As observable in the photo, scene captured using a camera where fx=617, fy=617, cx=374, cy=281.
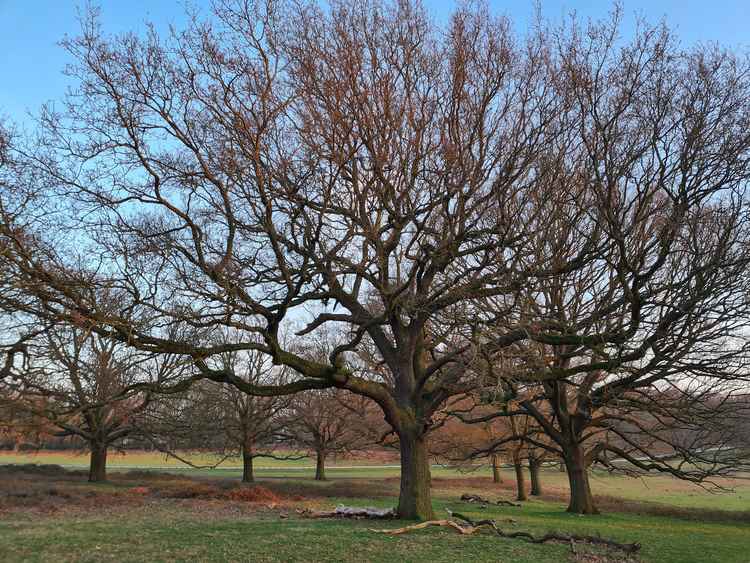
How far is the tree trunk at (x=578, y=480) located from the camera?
2392cm

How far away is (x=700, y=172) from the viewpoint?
1188 cm

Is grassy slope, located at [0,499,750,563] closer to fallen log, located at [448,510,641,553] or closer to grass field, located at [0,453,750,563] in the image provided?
grass field, located at [0,453,750,563]

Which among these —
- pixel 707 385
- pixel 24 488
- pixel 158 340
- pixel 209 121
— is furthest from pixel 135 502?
pixel 707 385

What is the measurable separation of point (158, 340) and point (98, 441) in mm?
22534

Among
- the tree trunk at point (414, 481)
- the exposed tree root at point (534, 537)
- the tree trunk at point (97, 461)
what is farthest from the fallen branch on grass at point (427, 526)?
the tree trunk at point (97, 461)

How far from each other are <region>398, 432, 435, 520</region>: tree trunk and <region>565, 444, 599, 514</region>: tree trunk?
1078 cm

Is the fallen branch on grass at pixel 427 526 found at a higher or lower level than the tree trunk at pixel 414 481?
lower

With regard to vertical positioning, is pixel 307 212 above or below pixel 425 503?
above

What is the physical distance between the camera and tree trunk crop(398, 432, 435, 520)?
15117 mm

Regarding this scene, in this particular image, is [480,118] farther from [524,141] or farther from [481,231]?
[481,231]

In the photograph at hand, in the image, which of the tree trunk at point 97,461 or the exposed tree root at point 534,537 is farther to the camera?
the tree trunk at point 97,461

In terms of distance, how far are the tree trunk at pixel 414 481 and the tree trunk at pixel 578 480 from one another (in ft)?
35.4

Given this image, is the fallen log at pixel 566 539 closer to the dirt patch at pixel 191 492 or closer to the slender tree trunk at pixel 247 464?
the dirt patch at pixel 191 492

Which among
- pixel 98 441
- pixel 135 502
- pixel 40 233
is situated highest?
pixel 40 233
